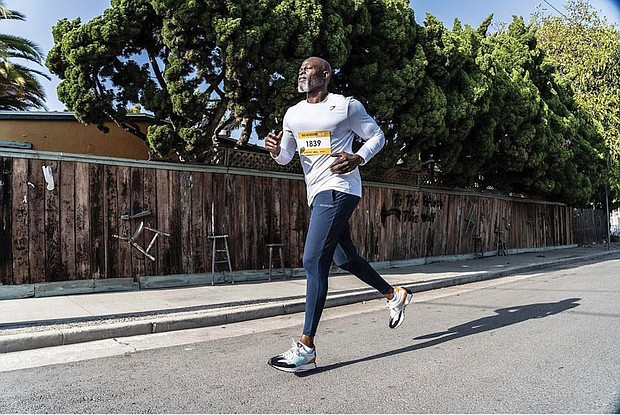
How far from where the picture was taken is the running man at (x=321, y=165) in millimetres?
3893

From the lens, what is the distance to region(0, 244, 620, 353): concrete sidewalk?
534cm

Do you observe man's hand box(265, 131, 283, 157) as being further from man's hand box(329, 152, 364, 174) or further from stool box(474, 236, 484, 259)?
stool box(474, 236, 484, 259)

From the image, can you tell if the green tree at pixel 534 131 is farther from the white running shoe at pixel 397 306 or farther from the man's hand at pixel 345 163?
the man's hand at pixel 345 163

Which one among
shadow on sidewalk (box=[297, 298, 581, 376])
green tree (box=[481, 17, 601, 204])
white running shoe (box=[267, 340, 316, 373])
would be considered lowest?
shadow on sidewalk (box=[297, 298, 581, 376])

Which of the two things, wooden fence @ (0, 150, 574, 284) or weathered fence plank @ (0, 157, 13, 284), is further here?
wooden fence @ (0, 150, 574, 284)

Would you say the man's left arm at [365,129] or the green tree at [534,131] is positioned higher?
the green tree at [534,131]

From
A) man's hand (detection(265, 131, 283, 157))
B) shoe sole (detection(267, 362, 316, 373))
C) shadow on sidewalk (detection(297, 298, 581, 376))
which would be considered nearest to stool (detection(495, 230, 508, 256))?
shadow on sidewalk (detection(297, 298, 581, 376))

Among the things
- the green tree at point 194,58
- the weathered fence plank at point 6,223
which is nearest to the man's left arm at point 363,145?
the green tree at point 194,58

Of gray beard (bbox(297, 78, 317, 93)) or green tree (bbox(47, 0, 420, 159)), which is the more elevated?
green tree (bbox(47, 0, 420, 159))

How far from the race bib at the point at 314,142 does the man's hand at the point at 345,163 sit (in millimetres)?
190

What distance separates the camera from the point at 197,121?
859 cm

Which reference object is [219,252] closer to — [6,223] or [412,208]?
[6,223]

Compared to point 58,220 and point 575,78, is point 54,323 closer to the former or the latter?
point 58,220

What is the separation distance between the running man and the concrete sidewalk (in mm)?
2385
